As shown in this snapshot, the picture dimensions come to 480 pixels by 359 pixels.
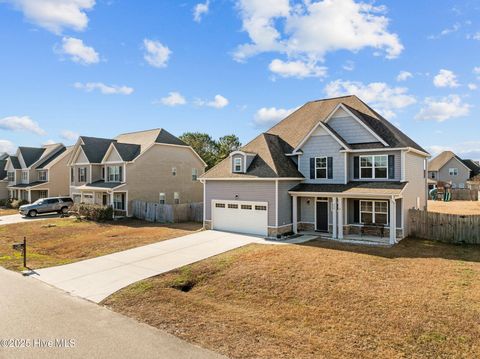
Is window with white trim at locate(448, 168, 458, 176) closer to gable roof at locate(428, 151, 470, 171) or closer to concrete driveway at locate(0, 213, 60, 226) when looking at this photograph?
gable roof at locate(428, 151, 470, 171)

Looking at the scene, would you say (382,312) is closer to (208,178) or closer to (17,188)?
(208,178)

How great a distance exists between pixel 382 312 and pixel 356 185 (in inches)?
449

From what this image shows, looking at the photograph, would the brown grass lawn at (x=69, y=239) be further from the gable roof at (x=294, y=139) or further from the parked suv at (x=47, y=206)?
the gable roof at (x=294, y=139)

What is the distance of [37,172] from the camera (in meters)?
43.4

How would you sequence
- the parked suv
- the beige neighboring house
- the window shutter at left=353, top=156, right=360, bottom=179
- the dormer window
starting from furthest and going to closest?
the parked suv < the beige neighboring house < the dormer window < the window shutter at left=353, top=156, right=360, bottom=179

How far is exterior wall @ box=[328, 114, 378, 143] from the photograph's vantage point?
1997 centimetres

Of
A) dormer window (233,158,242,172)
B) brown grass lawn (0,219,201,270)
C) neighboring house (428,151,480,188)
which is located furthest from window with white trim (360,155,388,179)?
neighboring house (428,151,480,188)

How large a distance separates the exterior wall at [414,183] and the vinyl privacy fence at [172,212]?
52.7 feet

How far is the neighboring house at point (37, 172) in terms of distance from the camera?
41.2 meters

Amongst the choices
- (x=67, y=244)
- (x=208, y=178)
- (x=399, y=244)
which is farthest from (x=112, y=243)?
(x=399, y=244)

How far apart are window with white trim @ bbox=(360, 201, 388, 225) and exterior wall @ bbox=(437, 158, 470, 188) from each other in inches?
2015

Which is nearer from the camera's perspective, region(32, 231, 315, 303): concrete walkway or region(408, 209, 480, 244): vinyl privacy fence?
region(32, 231, 315, 303): concrete walkway

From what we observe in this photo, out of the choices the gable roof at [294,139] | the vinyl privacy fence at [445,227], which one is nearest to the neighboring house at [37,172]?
the gable roof at [294,139]

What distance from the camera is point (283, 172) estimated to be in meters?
20.2
